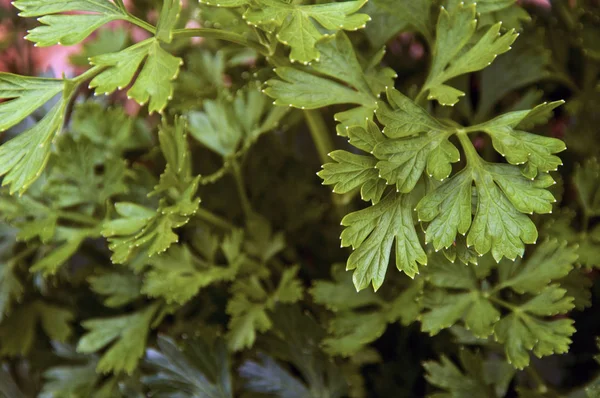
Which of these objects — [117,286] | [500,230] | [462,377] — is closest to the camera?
[500,230]

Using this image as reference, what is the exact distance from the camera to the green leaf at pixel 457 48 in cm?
48

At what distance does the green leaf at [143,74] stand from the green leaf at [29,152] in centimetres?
5

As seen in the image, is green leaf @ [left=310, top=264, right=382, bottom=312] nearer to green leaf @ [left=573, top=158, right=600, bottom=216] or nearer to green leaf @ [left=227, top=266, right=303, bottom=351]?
green leaf @ [left=227, top=266, right=303, bottom=351]

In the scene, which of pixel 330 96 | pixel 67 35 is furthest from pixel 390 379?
pixel 67 35

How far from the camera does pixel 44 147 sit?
48cm

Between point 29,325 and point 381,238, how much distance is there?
45 centimetres

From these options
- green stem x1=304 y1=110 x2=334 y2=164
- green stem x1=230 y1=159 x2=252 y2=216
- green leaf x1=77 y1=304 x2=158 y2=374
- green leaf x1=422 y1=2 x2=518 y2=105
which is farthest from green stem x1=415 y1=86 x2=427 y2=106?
green leaf x1=77 y1=304 x2=158 y2=374

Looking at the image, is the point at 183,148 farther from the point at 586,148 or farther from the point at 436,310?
the point at 586,148

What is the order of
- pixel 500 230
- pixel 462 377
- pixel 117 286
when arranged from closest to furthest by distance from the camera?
pixel 500 230 → pixel 462 377 → pixel 117 286

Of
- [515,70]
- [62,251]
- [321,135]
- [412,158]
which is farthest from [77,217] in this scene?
[515,70]

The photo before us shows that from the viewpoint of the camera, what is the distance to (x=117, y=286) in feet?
2.15

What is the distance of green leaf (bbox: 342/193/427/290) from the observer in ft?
1.46

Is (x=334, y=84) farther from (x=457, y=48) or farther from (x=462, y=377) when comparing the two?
(x=462, y=377)

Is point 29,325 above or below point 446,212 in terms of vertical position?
below
